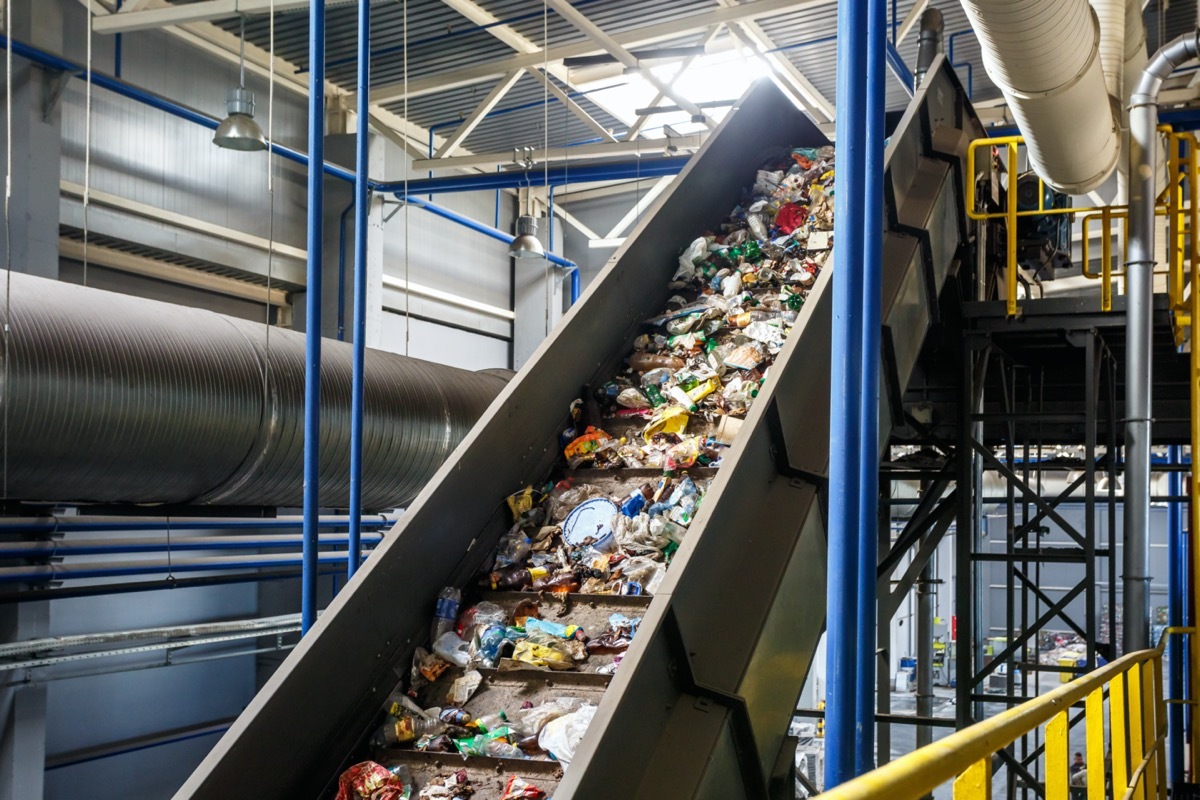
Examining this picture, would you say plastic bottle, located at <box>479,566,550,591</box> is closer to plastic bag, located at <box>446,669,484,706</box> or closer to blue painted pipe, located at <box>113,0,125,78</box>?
plastic bag, located at <box>446,669,484,706</box>

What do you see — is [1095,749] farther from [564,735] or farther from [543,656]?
[543,656]

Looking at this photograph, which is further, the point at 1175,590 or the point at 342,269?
the point at 342,269

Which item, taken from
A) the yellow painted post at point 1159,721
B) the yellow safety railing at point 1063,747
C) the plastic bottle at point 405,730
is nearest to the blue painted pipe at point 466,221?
the yellow painted post at point 1159,721

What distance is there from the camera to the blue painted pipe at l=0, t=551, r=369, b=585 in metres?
8.08

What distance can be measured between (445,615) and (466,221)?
1238cm

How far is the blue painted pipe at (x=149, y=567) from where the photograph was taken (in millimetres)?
8078

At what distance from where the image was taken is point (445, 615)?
13.5 ft

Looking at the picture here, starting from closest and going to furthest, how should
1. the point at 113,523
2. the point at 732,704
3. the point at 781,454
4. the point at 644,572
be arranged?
the point at 732,704 < the point at 781,454 < the point at 644,572 < the point at 113,523

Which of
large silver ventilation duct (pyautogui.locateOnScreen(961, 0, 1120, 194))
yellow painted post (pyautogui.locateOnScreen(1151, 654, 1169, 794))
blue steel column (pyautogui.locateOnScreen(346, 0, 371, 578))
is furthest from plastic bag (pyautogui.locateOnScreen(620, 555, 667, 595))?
yellow painted post (pyautogui.locateOnScreen(1151, 654, 1169, 794))

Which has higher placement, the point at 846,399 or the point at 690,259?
the point at 690,259

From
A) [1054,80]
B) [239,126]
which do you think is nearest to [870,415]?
[1054,80]

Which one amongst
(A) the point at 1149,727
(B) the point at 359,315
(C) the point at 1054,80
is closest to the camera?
(B) the point at 359,315

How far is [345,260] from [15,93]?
4774 mm

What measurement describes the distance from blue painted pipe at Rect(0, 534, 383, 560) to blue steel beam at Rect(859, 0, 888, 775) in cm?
525
